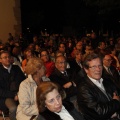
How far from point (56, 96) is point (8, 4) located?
17.1 metres

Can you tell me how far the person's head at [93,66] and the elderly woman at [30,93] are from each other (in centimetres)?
102

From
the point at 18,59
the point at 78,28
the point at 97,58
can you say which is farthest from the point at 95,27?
the point at 97,58

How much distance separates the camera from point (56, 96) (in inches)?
131

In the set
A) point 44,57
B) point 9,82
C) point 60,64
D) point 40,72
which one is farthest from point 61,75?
point 40,72

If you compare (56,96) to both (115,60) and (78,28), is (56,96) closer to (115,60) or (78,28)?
(115,60)

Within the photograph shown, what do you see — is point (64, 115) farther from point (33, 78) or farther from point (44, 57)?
point (44, 57)

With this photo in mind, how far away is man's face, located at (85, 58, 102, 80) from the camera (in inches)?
151

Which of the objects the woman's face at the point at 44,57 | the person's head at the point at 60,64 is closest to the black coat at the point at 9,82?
the person's head at the point at 60,64

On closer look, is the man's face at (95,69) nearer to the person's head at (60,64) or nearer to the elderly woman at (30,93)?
the elderly woman at (30,93)

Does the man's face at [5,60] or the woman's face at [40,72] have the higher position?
the man's face at [5,60]

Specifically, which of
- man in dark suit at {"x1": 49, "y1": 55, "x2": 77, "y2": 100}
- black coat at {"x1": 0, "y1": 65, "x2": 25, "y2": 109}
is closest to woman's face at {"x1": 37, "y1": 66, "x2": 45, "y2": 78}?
black coat at {"x1": 0, "y1": 65, "x2": 25, "y2": 109}

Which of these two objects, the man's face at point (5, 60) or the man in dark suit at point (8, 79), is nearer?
the man in dark suit at point (8, 79)

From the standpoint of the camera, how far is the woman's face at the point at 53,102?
10.7 feet

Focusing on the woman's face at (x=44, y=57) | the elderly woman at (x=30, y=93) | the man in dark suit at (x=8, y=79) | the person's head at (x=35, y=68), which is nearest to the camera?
the elderly woman at (x=30, y=93)
